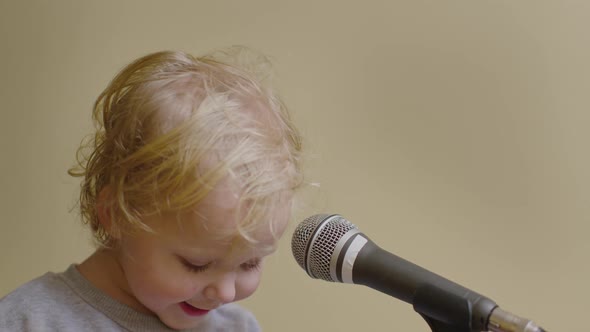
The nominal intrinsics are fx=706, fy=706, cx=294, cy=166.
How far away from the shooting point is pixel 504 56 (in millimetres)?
1297

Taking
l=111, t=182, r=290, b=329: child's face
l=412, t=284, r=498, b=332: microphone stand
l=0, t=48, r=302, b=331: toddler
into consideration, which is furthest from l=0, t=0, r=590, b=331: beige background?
l=412, t=284, r=498, b=332: microphone stand

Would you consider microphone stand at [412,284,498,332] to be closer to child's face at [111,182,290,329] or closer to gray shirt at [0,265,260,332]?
child's face at [111,182,290,329]

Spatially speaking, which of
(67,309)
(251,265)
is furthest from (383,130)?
(67,309)

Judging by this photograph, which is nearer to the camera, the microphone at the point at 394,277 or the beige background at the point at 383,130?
the microphone at the point at 394,277

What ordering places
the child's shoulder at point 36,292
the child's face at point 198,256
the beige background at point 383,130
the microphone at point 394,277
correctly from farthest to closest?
the beige background at point 383,130 → the child's shoulder at point 36,292 → the child's face at point 198,256 → the microphone at point 394,277

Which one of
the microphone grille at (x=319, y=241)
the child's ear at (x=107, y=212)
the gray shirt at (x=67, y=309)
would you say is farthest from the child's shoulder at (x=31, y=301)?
the microphone grille at (x=319, y=241)

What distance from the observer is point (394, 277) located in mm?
714

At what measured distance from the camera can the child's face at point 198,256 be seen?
752 millimetres

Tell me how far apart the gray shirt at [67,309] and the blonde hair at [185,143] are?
0.22 feet

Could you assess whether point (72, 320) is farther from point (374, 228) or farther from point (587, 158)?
point (587, 158)

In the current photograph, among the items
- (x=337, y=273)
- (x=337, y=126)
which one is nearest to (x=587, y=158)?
(x=337, y=126)

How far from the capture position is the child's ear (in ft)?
2.68

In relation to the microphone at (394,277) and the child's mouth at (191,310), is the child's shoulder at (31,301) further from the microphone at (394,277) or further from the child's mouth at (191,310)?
the microphone at (394,277)

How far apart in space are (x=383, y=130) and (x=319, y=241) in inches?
23.6
